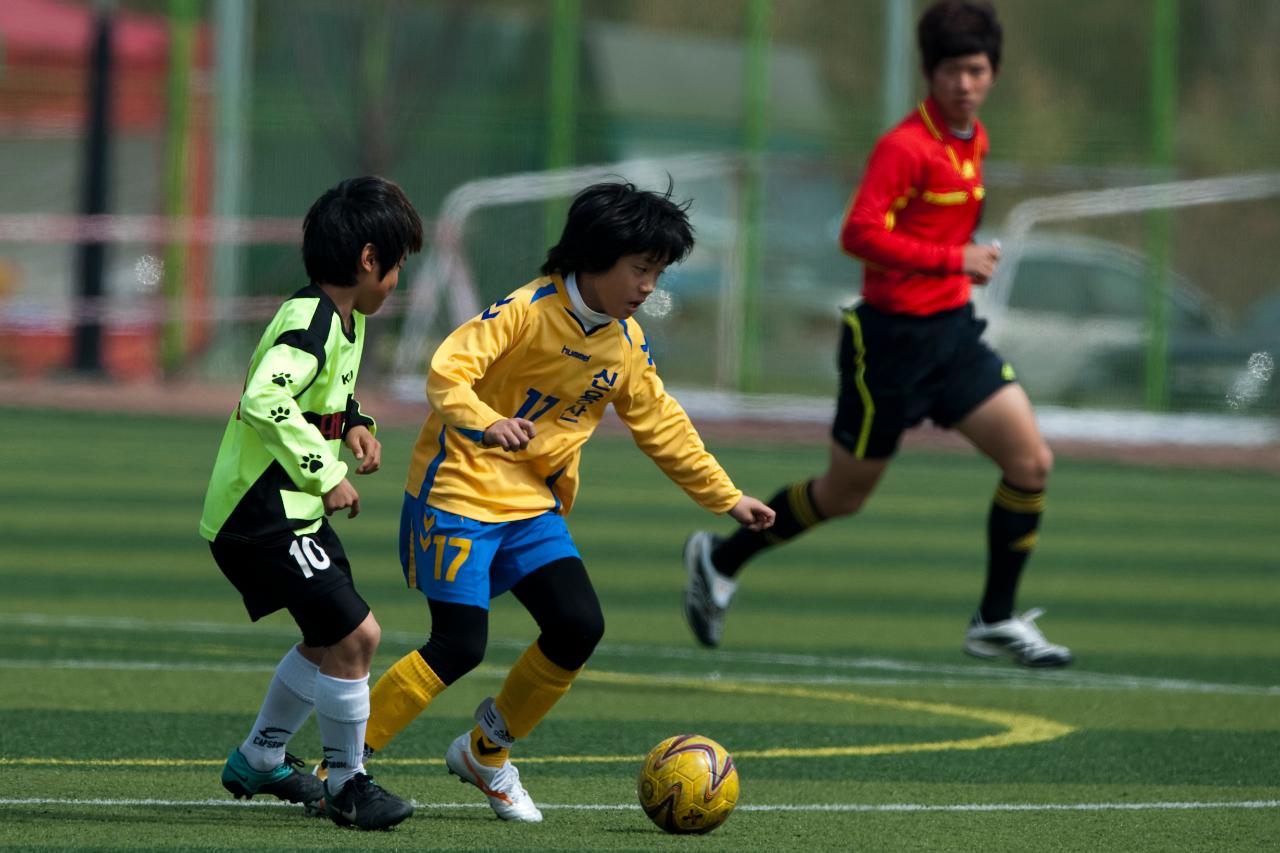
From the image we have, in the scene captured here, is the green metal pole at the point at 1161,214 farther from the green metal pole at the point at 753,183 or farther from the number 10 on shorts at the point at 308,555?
the number 10 on shorts at the point at 308,555

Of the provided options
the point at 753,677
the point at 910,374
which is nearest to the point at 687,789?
the point at 753,677

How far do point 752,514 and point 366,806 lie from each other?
1261 millimetres

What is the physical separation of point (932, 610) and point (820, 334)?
13.9 meters

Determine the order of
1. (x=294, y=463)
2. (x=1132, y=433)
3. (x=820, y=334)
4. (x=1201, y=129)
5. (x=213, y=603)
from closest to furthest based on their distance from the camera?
(x=294, y=463) < (x=213, y=603) < (x=1132, y=433) < (x=820, y=334) < (x=1201, y=129)

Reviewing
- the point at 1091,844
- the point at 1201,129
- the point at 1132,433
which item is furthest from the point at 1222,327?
the point at 1091,844

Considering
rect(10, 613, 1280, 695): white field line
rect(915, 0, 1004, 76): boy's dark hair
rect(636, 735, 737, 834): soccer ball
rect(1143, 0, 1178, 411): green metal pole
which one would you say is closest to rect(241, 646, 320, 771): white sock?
rect(636, 735, 737, 834): soccer ball

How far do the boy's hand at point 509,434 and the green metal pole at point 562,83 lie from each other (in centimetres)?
2002

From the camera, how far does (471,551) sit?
18.2 feet

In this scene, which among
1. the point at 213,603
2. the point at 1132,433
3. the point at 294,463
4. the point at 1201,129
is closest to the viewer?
the point at 294,463

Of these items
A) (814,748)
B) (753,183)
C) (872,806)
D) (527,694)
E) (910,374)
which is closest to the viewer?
(527,694)

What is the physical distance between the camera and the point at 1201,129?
26297mm

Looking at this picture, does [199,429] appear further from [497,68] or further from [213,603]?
[213,603]

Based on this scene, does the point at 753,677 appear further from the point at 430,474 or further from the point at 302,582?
the point at 302,582

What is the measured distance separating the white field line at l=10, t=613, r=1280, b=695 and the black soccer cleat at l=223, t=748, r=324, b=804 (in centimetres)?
264
